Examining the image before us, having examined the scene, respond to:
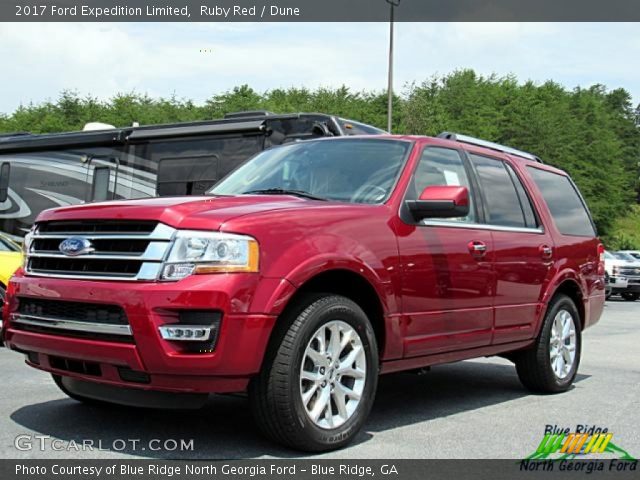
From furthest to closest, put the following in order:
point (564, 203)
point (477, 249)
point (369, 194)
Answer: point (564, 203)
point (477, 249)
point (369, 194)

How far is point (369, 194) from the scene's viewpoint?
17.7ft

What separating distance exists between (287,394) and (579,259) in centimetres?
403

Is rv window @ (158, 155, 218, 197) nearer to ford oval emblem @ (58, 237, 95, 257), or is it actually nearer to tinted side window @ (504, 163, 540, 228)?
tinted side window @ (504, 163, 540, 228)

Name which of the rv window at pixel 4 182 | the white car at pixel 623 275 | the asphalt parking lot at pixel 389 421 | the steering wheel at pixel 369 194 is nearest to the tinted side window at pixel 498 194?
the steering wheel at pixel 369 194

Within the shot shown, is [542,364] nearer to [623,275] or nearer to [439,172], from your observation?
[439,172]

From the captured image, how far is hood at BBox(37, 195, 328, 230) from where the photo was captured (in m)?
4.32

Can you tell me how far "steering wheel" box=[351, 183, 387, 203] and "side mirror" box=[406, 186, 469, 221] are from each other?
0.21 meters

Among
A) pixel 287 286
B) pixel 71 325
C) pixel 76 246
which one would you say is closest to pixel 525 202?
pixel 287 286

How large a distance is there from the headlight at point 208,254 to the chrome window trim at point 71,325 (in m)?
0.35

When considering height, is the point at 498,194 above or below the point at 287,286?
above

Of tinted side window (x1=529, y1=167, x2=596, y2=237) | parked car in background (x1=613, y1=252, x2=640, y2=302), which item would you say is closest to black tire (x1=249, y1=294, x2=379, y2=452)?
tinted side window (x1=529, y1=167, x2=596, y2=237)

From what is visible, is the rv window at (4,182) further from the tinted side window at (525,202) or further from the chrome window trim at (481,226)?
the chrome window trim at (481,226)

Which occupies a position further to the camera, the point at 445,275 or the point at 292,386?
the point at 445,275

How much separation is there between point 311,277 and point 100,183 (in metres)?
9.68
